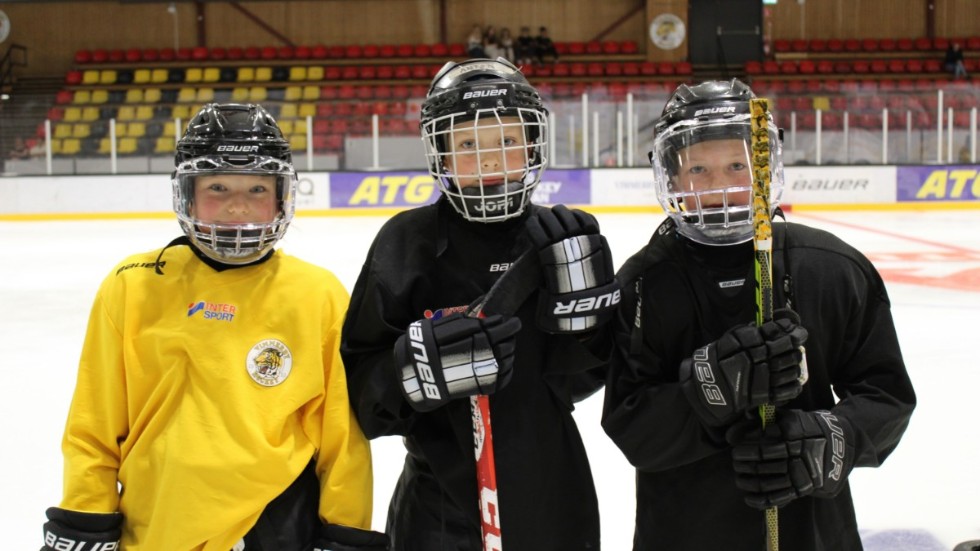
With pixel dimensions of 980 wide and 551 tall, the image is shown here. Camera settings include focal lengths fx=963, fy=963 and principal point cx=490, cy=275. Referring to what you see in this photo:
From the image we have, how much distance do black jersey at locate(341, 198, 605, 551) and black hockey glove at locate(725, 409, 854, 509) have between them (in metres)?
0.27

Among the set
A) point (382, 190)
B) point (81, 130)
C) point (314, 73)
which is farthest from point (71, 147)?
point (314, 73)

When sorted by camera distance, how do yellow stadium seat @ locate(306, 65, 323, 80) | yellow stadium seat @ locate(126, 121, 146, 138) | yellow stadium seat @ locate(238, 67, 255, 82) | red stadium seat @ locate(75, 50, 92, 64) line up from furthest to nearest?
1. red stadium seat @ locate(75, 50, 92, 64)
2. yellow stadium seat @ locate(306, 65, 323, 80)
3. yellow stadium seat @ locate(238, 67, 255, 82)
4. yellow stadium seat @ locate(126, 121, 146, 138)

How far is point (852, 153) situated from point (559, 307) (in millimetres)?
9597

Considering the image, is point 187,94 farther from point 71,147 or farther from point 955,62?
point 955,62

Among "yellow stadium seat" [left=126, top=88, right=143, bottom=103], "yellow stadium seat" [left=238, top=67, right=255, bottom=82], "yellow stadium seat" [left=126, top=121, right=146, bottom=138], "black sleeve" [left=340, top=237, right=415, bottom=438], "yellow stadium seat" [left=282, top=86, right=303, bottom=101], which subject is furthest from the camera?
"yellow stadium seat" [left=238, top=67, right=255, bottom=82]

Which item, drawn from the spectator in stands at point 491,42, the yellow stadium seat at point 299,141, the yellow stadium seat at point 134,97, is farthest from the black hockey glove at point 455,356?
the spectator in stands at point 491,42

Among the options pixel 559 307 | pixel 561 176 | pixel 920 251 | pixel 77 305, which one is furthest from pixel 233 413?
pixel 561 176

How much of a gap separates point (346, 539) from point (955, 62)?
15787 millimetres

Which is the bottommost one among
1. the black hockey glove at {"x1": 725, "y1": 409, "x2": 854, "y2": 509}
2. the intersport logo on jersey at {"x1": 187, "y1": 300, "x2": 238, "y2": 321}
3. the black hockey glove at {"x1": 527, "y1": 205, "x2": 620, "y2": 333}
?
the black hockey glove at {"x1": 725, "y1": 409, "x2": 854, "y2": 509}

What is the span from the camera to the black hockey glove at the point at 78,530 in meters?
1.39

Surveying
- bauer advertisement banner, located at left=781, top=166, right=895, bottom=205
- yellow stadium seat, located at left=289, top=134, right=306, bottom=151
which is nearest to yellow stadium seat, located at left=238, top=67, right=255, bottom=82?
yellow stadium seat, located at left=289, top=134, right=306, bottom=151

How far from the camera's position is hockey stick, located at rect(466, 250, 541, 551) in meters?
1.39

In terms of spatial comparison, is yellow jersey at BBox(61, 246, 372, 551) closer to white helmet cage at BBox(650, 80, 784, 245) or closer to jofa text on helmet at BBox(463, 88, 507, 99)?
jofa text on helmet at BBox(463, 88, 507, 99)

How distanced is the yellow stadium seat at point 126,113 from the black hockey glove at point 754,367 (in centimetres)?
1037
